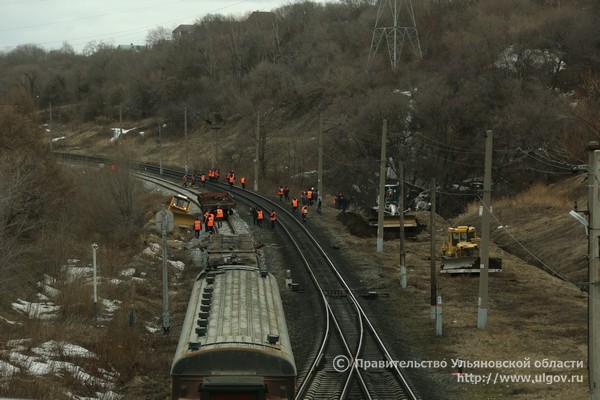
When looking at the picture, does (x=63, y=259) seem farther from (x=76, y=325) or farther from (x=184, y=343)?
(x=184, y=343)

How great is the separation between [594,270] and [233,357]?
6088 mm

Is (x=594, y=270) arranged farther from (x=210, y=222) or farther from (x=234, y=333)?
(x=210, y=222)

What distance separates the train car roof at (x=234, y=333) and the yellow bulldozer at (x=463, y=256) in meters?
17.9

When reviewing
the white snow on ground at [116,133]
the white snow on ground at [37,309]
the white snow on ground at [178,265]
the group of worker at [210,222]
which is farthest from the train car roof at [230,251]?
the white snow on ground at [116,133]

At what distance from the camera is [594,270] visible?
1218 centimetres

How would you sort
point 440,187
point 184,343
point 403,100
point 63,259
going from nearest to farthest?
point 184,343 → point 63,259 → point 440,187 → point 403,100

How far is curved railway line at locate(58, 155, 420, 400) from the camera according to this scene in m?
16.3

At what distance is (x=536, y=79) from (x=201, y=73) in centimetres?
6052

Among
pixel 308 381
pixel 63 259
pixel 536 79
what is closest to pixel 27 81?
pixel 536 79

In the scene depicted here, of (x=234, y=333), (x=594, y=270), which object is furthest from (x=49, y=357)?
(x=594, y=270)

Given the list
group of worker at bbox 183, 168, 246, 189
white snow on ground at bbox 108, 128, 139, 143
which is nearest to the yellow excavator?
group of worker at bbox 183, 168, 246, 189

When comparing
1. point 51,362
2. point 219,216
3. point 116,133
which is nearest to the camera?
point 51,362

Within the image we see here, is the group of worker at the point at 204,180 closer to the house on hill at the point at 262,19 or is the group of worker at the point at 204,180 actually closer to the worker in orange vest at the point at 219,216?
the worker in orange vest at the point at 219,216

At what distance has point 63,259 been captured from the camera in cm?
2633
